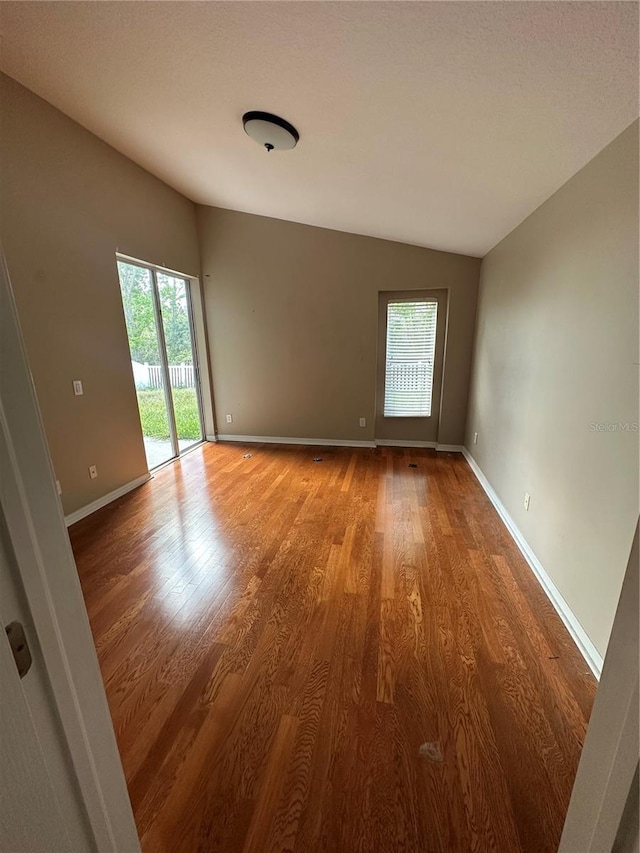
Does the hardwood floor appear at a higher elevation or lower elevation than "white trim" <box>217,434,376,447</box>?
lower

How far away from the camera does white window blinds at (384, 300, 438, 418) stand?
4266mm

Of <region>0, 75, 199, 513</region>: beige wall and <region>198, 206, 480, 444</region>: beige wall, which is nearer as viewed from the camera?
<region>0, 75, 199, 513</region>: beige wall

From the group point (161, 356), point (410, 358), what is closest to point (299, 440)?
point (410, 358)

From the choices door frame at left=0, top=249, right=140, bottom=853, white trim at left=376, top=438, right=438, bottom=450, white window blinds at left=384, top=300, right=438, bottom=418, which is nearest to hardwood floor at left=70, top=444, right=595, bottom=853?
door frame at left=0, top=249, right=140, bottom=853

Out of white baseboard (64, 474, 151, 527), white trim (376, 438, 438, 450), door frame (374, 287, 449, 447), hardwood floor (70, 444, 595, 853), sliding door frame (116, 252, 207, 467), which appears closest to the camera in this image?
hardwood floor (70, 444, 595, 853)

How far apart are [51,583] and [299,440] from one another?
432 centimetres

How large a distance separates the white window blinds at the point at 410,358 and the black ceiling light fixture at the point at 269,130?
8.03ft

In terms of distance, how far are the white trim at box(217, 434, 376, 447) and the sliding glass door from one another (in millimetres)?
620

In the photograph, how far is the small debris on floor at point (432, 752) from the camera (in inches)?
46.4

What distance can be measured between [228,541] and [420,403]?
3.09 meters

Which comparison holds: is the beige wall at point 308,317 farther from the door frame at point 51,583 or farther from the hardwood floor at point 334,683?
the door frame at point 51,583

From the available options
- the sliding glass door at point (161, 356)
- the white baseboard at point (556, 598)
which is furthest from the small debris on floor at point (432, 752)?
the sliding glass door at point (161, 356)

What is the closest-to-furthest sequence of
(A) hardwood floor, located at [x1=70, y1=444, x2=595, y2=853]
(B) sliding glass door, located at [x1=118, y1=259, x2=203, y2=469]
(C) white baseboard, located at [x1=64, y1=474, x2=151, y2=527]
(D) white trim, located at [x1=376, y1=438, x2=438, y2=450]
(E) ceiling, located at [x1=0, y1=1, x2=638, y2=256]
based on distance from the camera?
(A) hardwood floor, located at [x1=70, y1=444, x2=595, y2=853]
(E) ceiling, located at [x1=0, y1=1, x2=638, y2=256]
(C) white baseboard, located at [x1=64, y1=474, x2=151, y2=527]
(B) sliding glass door, located at [x1=118, y1=259, x2=203, y2=469]
(D) white trim, located at [x1=376, y1=438, x2=438, y2=450]

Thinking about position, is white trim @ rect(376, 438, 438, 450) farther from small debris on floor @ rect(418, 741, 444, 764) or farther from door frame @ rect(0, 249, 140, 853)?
door frame @ rect(0, 249, 140, 853)
